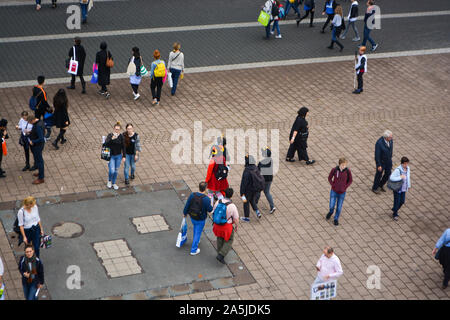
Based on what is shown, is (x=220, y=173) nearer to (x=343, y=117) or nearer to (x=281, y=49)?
(x=343, y=117)

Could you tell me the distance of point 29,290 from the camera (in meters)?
10.6

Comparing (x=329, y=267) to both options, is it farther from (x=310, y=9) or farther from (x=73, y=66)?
(x=310, y=9)

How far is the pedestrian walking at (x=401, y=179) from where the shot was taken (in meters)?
14.1

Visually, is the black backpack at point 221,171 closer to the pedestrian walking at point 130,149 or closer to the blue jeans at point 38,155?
the pedestrian walking at point 130,149

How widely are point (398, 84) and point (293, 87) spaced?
11.4 ft

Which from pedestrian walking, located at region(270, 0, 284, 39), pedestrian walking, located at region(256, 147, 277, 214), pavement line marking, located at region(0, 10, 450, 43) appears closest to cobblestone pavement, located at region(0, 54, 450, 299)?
pedestrian walking, located at region(256, 147, 277, 214)

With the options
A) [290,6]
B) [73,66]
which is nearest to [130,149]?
[73,66]

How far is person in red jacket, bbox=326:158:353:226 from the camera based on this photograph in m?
13.7

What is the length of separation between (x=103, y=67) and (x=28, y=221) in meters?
7.81

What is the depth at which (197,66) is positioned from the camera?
21.4m

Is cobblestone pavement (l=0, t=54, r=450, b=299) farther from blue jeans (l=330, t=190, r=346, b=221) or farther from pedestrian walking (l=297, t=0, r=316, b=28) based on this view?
pedestrian walking (l=297, t=0, r=316, b=28)

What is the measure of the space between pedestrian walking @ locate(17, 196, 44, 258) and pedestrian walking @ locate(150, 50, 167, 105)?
7.53m

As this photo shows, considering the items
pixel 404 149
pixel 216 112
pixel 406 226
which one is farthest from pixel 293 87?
pixel 406 226

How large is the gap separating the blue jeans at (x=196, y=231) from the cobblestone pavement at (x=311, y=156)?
93 cm
